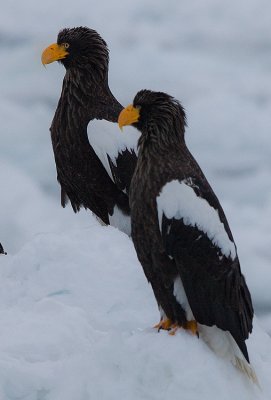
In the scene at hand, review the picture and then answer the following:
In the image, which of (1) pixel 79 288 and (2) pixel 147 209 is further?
(1) pixel 79 288

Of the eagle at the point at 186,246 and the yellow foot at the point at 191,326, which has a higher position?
the eagle at the point at 186,246

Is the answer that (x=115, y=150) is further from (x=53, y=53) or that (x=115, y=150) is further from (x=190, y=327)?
(x=190, y=327)

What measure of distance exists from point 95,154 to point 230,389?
3.12m

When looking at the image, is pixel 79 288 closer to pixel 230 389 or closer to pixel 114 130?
pixel 114 130

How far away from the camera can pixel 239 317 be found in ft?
23.7

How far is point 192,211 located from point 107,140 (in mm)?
2486

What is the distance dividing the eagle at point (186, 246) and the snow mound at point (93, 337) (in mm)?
171

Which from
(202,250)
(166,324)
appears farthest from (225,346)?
(202,250)

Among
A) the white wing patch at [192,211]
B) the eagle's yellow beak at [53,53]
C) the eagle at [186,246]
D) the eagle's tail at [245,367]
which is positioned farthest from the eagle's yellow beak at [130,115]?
the eagle's yellow beak at [53,53]

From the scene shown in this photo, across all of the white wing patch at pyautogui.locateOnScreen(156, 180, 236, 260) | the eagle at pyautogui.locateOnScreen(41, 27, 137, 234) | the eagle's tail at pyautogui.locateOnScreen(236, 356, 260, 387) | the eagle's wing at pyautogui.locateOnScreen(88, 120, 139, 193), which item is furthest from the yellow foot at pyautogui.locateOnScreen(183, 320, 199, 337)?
the eagle at pyautogui.locateOnScreen(41, 27, 137, 234)

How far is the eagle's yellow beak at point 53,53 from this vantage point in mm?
9648

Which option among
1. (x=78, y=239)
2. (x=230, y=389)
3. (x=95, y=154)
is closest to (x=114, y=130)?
(x=95, y=154)

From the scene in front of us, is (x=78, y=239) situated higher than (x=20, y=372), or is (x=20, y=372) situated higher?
(x=78, y=239)

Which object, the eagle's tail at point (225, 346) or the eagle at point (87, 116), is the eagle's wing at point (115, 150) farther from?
the eagle's tail at point (225, 346)
